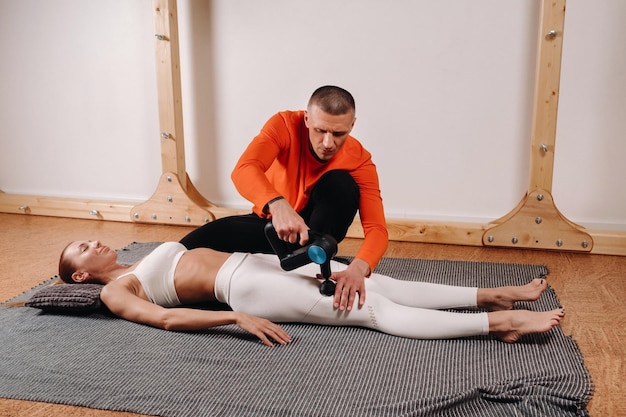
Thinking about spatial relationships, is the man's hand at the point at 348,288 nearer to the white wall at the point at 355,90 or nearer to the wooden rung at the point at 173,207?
the white wall at the point at 355,90

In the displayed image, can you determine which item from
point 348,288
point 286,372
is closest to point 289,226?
point 348,288

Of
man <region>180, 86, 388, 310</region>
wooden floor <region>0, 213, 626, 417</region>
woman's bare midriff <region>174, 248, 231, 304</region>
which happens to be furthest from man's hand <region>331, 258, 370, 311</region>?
wooden floor <region>0, 213, 626, 417</region>

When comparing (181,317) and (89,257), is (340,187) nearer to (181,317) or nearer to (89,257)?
(181,317)

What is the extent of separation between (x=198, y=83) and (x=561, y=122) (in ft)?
6.09

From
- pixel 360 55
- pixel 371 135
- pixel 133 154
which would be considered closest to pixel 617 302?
pixel 371 135

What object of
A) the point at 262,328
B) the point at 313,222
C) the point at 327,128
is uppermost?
the point at 327,128

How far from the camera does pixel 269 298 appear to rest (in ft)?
6.43

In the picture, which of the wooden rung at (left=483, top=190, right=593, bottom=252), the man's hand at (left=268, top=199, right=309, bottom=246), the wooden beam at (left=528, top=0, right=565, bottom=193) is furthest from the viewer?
the wooden rung at (left=483, top=190, right=593, bottom=252)

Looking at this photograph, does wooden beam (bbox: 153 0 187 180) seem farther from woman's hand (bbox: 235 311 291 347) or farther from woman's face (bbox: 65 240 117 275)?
woman's hand (bbox: 235 311 291 347)

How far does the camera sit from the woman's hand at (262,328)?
1.88m

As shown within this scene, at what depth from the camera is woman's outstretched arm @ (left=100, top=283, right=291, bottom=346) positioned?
1884 mm

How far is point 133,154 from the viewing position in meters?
3.74

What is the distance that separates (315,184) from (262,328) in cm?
59

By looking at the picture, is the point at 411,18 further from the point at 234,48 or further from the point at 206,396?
the point at 206,396
